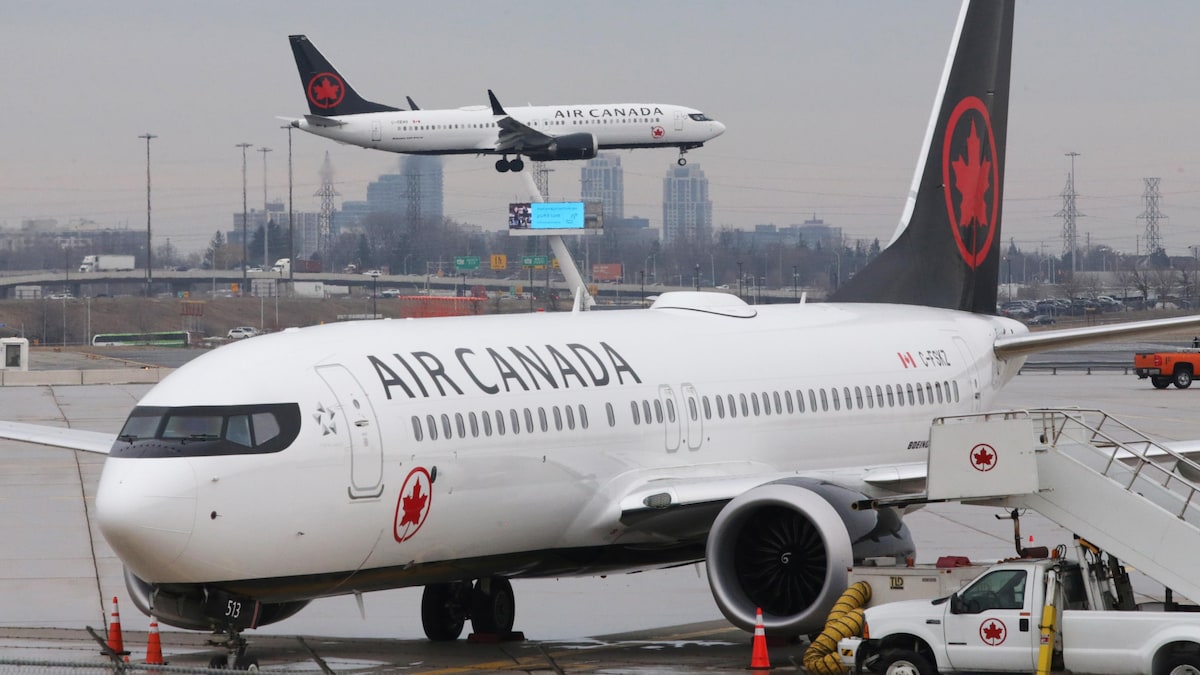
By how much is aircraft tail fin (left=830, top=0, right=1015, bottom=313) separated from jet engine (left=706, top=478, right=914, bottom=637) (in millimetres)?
10545

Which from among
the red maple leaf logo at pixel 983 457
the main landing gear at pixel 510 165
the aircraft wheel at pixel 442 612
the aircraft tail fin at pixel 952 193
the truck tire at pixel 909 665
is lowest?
the aircraft wheel at pixel 442 612

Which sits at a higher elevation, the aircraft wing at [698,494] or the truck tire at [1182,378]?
the aircraft wing at [698,494]

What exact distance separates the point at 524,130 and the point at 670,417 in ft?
280

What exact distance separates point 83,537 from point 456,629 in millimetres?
11685

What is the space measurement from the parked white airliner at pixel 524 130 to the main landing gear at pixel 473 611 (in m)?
83.6

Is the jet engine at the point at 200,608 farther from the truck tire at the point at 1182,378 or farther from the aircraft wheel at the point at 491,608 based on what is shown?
the truck tire at the point at 1182,378

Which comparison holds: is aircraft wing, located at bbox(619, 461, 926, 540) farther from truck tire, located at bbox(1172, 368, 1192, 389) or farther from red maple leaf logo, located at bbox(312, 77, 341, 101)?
red maple leaf logo, located at bbox(312, 77, 341, 101)

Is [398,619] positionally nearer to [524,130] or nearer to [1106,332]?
[1106,332]

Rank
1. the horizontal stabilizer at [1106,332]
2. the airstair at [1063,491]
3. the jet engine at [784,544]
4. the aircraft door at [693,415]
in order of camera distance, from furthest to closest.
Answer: the horizontal stabilizer at [1106,332] < the aircraft door at [693,415] < the jet engine at [784,544] < the airstair at [1063,491]

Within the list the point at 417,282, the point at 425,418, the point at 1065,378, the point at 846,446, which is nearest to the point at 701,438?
the point at 846,446

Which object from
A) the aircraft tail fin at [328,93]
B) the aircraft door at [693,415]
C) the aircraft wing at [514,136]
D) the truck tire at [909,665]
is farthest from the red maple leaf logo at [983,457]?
the aircraft tail fin at [328,93]

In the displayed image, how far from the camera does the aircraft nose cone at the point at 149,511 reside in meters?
15.6

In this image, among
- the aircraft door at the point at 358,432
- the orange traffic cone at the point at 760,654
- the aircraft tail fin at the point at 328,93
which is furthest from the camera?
the aircraft tail fin at the point at 328,93

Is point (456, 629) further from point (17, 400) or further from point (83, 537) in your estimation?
point (17, 400)
